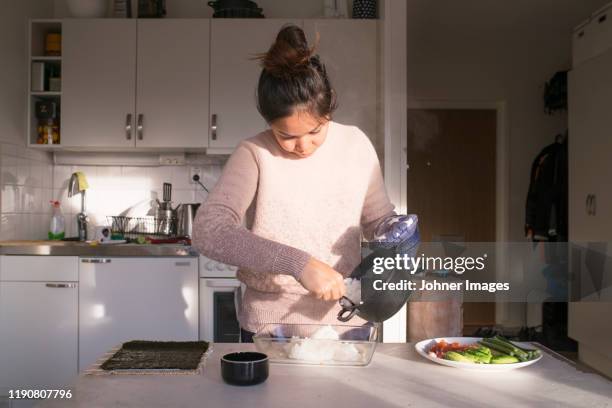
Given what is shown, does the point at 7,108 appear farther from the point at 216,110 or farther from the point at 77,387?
the point at 77,387

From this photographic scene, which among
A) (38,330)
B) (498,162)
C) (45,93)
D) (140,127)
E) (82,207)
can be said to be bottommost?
(38,330)

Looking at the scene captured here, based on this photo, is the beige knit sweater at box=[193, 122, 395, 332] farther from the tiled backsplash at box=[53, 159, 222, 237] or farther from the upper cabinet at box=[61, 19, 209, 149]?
the tiled backsplash at box=[53, 159, 222, 237]

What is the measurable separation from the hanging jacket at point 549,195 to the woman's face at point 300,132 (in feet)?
6.58

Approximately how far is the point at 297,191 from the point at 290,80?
8.3 inches

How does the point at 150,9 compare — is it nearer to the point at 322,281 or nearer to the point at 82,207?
the point at 82,207

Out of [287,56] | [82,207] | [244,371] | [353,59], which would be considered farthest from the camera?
[82,207]

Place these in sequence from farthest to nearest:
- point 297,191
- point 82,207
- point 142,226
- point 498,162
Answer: point 498,162, point 82,207, point 142,226, point 297,191

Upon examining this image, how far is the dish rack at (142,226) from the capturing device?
2.45 m

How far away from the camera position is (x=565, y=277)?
2246 mm

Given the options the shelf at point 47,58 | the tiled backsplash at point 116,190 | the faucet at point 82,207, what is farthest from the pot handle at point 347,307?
the shelf at point 47,58

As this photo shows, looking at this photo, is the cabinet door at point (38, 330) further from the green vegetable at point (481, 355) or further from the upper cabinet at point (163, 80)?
the green vegetable at point (481, 355)

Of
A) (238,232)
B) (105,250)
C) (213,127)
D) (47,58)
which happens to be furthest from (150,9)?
(238,232)

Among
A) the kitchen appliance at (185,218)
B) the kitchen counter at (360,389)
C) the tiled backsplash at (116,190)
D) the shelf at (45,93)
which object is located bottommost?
the kitchen counter at (360,389)

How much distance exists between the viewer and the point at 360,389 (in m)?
0.77
